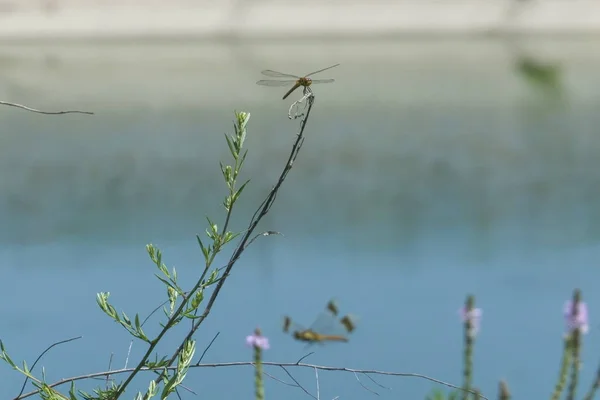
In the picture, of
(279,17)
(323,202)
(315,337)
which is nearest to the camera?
(315,337)

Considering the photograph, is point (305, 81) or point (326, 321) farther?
point (326, 321)

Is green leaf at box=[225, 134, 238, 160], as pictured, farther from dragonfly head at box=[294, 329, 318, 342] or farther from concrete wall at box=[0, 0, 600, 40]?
concrete wall at box=[0, 0, 600, 40]

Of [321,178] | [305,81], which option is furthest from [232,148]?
[321,178]

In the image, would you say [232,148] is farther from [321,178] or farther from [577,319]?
[321,178]

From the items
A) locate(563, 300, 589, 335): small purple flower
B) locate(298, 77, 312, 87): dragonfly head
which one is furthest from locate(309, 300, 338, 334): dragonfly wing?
locate(563, 300, 589, 335): small purple flower

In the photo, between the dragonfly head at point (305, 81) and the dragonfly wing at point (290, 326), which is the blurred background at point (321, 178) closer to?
the dragonfly wing at point (290, 326)

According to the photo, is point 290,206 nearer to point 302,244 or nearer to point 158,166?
point 302,244

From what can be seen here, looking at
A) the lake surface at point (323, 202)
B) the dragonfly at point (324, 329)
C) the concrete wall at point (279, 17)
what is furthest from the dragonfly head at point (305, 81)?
the concrete wall at point (279, 17)
